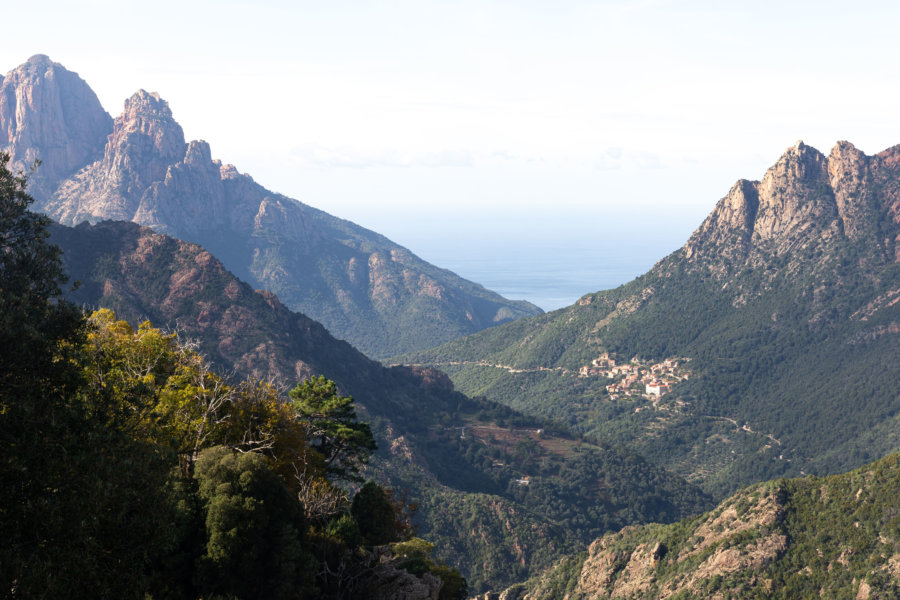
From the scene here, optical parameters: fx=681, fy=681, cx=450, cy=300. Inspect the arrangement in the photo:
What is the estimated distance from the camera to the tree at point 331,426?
146 feet

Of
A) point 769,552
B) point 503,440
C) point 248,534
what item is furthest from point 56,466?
point 503,440

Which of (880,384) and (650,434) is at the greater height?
(880,384)

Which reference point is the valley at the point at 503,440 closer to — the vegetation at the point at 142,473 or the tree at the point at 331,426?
the vegetation at the point at 142,473

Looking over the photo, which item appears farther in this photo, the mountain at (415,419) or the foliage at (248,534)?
the mountain at (415,419)

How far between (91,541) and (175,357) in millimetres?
22062

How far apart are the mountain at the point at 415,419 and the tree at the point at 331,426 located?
2073 inches

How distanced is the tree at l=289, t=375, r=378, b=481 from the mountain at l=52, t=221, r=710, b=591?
5265 centimetres

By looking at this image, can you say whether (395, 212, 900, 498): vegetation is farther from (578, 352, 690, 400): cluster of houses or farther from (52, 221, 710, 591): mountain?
(52, 221, 710, 591): mountain

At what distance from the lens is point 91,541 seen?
1812 centimetres

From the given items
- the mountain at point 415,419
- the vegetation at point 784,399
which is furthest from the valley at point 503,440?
the vegetation at point 784,399

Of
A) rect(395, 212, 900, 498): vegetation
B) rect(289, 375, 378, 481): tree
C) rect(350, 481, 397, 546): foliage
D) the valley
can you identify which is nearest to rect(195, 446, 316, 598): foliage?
the valley

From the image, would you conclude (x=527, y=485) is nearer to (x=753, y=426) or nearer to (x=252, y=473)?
(x=753, y=426)

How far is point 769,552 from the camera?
62.0 m

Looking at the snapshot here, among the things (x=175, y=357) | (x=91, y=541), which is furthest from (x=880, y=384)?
(x=91, y=541)
